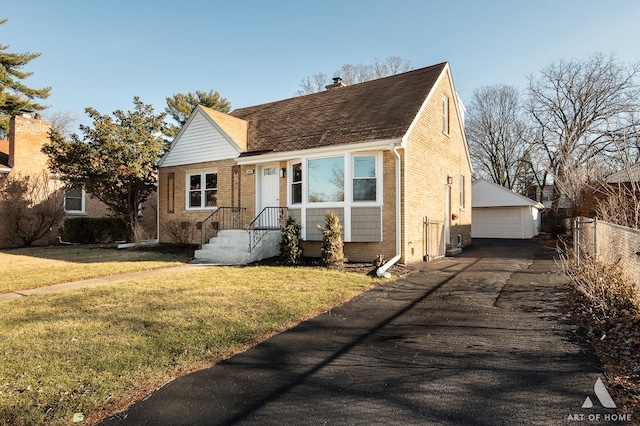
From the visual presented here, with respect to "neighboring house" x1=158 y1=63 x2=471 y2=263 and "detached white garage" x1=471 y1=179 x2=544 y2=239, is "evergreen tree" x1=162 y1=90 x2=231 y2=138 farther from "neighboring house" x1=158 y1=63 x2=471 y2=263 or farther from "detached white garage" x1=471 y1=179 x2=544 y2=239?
"detached white garage" x1=471 y1=179 x2=544 y2=239

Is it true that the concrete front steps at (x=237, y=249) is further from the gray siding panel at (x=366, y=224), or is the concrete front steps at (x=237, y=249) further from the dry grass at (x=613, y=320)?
the dry grass at (x=613, y=320)

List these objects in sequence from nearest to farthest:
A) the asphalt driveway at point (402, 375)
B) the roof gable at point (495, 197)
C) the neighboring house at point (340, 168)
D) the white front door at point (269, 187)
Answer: the asphalt driveway at point (402, 375) → the neighboring house at point (340, 168) → the white front door at point (269, 187) → the roof gable at point (495, 197)

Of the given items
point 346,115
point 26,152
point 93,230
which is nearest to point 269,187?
point 346,115

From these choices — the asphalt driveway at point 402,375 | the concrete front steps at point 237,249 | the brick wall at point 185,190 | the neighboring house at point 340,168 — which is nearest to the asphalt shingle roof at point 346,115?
the neighboring house at point 340,168

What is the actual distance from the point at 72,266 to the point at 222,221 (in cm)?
537

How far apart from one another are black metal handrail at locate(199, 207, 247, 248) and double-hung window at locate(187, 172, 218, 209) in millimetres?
728

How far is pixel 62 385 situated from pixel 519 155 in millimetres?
43124

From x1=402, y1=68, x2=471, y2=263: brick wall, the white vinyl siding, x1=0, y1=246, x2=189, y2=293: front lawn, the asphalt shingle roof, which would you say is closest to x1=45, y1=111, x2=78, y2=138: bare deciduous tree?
the white vinyl siding

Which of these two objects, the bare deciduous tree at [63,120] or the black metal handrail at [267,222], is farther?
the bare deciduous tree at [63,120]

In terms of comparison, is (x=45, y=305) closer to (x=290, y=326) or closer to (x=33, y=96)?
(x=290, y=326)

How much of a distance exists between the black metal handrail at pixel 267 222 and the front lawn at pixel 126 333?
3741 millimetres

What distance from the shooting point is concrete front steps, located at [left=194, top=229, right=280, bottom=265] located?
11.6m

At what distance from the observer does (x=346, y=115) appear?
13211 millimetres

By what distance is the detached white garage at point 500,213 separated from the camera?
26375mm
